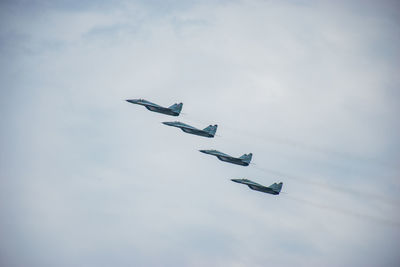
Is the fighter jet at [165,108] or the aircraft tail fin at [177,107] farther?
the aircraft tail fin at [177,107]

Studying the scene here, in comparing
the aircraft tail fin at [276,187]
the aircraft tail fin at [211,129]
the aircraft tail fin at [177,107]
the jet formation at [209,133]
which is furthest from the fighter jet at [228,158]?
the aircraft tail fin at [177,107]

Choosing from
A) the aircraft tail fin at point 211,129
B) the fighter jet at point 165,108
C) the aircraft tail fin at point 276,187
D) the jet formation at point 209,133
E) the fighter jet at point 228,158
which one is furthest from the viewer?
the aircraft tail fin at point 276,187

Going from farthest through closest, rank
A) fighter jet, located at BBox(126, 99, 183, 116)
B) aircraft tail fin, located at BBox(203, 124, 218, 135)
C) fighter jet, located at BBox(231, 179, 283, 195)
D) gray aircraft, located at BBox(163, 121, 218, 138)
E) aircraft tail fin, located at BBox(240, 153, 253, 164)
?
fighter jet, located at BBox(231, 179, 283, 195)
aircraft tail fin, located at BBox(240, 153, 253, 164)
aircraft tail fin, located at BBox(203, 124, 218, 135)
gray aircraft, located at BBox(163, 121, 218, 138)
fighter jet, located at BBox(126, 99, 183, 116)

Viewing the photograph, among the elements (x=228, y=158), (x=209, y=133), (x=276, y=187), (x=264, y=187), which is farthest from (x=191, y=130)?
(x=276, y=187)

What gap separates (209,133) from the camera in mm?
178125

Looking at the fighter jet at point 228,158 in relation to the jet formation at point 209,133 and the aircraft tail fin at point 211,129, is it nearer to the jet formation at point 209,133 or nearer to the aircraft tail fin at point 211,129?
the jet formation at point 209,133

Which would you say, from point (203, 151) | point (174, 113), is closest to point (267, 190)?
point (203, 151)

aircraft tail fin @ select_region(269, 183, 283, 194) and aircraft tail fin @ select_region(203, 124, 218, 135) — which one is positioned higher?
aircraft tail fin @ select_region(203, 124, 218, 135)

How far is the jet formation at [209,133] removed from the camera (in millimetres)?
173750

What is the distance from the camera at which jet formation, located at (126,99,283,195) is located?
173750mm

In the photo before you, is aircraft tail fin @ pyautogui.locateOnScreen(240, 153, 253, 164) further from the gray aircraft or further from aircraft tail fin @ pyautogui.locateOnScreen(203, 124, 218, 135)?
the gray aircraft

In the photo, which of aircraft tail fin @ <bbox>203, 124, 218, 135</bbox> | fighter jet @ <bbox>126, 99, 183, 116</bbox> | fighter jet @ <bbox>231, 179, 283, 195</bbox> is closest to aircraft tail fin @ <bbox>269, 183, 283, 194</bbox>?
fighter jet @ <bbox>231, 179, 283, 195</bbox>

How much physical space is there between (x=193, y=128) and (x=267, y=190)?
37707 mm

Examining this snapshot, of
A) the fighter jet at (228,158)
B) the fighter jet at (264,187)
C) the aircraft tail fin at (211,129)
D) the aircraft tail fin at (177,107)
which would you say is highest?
the aircraft tail fin at (177,107)
